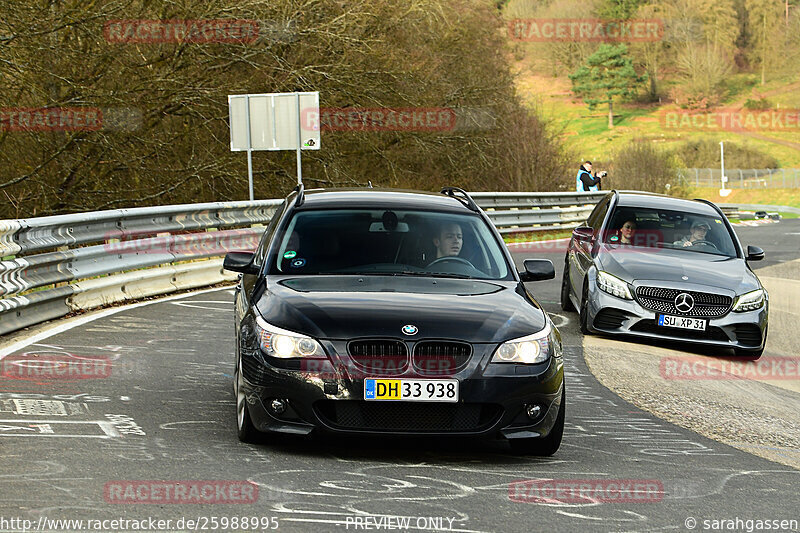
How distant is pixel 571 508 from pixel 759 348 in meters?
7.42

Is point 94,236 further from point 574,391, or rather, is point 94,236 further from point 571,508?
point 571,508

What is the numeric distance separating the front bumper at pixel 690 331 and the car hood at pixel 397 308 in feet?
16.7

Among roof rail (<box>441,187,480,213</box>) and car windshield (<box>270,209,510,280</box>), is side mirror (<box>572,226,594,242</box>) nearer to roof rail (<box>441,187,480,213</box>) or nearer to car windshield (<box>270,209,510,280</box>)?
roof rail (<box>441,187,480,213</box>)

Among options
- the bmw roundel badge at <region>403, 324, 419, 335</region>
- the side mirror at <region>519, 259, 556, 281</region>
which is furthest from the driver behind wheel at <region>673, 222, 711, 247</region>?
the bmw roundel badge at <region>403, 324, 419, 335</region>

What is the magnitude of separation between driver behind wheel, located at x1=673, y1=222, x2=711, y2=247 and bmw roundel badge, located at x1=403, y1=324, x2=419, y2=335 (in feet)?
25.8

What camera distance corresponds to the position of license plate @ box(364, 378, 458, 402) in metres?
6.11

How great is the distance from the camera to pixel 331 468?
A: 19.7 feet

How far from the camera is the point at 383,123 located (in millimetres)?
27094

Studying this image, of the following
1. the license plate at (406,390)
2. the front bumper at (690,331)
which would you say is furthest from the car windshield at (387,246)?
the front bumper at (690,331)

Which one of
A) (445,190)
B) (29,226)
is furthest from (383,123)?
(445,190)

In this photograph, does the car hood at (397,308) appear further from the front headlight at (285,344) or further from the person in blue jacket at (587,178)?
the person in blue jacket at (587,178)

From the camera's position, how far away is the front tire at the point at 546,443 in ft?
21.4

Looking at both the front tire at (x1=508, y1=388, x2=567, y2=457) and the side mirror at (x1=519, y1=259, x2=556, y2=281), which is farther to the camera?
the side mirror at (x1=519, y1=259, x2=556, y2=281)

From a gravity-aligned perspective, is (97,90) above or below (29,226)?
above
